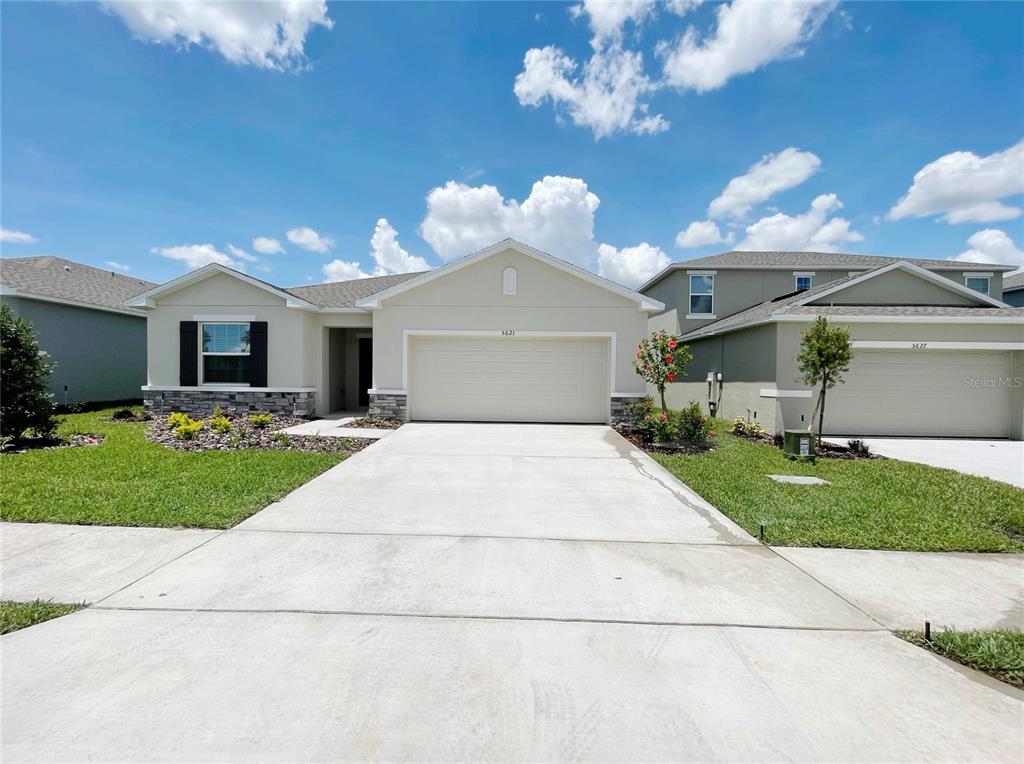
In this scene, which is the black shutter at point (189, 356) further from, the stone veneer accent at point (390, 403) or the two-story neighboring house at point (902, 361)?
the two-story neighboring house at point (902, 361)

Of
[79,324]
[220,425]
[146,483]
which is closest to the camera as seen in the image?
[146,483]

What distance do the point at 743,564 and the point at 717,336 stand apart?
1144cm

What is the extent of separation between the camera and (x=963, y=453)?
9.13m

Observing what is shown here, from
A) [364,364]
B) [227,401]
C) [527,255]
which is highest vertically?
[527,255]

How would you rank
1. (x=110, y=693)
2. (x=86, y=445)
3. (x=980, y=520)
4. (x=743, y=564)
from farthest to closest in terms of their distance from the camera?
(x=86, y=445)
(x=980, y=520)
(x=743, y=564)
(x=110, y=693)

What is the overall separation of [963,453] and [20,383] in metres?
18.3

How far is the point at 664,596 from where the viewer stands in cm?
340

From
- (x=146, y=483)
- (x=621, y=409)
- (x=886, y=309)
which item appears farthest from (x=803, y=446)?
(x=146, y=483)

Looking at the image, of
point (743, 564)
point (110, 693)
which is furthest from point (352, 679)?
point (743, 564)

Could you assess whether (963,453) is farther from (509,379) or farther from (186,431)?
(186,431)

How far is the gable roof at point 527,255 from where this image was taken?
A: 11531 millimetres

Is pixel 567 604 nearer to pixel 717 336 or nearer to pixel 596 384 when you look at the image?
pixel 596 384

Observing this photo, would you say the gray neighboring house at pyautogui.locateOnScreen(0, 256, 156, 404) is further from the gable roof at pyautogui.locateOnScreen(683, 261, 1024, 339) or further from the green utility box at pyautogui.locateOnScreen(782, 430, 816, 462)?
the gable roof at pyautogui.locateOnScreen(683, 261, 1024, 339)

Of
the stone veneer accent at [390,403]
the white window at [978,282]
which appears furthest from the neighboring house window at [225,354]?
the white window at [978,282]
